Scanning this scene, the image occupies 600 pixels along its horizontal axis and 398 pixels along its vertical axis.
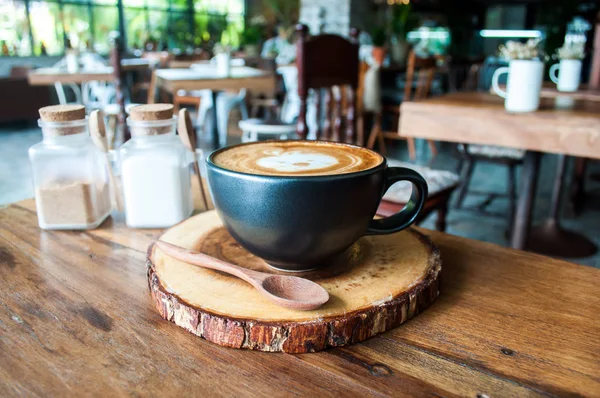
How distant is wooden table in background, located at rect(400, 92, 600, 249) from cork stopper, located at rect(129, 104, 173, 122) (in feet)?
3.03

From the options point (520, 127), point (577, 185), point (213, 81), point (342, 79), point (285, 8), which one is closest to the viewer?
point (520, 127)

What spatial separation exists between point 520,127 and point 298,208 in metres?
1.01

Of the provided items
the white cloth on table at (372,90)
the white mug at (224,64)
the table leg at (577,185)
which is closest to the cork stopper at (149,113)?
the white mug at (224,64)

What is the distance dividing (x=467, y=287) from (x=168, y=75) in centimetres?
299

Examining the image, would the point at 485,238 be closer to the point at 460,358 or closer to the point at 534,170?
the point at 534,170

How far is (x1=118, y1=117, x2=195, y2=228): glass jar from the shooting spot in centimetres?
69

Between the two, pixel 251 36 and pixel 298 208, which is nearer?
pixel 298 208

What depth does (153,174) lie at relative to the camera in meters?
0.70

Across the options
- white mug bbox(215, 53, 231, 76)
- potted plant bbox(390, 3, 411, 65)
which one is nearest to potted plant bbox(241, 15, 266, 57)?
potted plant bbox(390, 3, 411, 65)

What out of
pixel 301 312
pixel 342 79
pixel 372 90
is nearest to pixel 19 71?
pixel 372 90

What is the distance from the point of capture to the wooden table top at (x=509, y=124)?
1.20m

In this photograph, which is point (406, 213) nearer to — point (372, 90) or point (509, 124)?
point (509, 124)

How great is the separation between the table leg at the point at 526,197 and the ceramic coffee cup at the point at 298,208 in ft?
4.18

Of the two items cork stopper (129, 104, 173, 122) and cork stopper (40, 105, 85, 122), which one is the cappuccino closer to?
cork stopper (129, 104, 173, 122)
